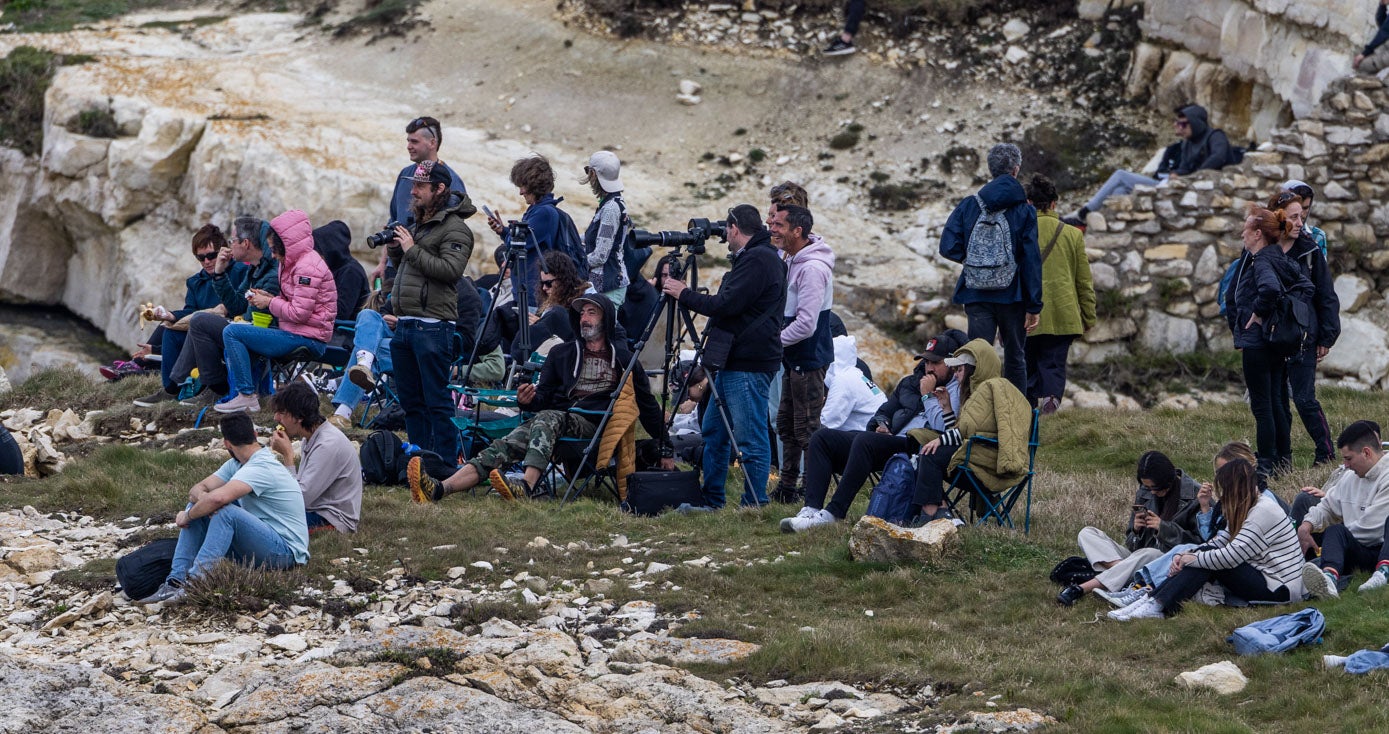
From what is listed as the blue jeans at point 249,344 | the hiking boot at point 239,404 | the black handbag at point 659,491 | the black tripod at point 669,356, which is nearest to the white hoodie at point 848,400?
the black tripod at point 669,356

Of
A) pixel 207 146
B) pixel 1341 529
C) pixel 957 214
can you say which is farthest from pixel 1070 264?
pixel 207 146

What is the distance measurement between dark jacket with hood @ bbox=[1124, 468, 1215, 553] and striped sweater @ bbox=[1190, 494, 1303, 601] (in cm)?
52

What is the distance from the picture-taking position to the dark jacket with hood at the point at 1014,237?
1003cm

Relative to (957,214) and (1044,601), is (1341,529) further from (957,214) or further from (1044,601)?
(957,214)

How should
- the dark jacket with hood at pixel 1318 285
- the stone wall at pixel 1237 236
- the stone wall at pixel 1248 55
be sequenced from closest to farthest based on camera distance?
the dark jacket with hood at pixel 1318 285
the stone wall at pixel 1237 236
the stone wall at pixel 1248 55

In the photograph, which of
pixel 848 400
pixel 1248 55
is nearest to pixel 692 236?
pixel 848 400

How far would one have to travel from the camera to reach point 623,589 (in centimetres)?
789

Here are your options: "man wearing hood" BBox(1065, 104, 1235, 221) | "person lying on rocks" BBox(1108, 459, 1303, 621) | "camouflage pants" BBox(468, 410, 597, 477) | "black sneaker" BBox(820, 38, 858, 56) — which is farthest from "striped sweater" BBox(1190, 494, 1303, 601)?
"black sneaker" BBox(820, 38, 858, 56)

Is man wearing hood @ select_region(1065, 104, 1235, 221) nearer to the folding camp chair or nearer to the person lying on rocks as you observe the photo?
the folding camp chair

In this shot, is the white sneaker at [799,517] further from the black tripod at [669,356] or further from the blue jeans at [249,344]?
the blue jeans at [249,344]

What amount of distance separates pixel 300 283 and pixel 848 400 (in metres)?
3.96

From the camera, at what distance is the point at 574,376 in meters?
9.75

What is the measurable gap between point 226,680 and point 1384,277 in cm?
1220

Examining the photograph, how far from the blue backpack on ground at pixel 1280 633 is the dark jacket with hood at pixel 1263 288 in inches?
128
